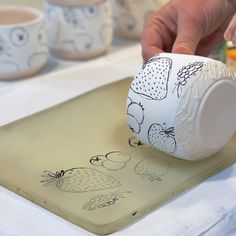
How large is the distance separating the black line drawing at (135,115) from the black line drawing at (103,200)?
2.7 inches

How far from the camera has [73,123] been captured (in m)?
0.65

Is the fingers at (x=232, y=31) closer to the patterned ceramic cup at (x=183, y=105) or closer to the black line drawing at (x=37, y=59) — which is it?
the patterned ceramic cup at (x=183, y=105)

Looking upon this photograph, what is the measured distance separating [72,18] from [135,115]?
296 mm

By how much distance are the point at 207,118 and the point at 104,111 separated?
0.55 feet

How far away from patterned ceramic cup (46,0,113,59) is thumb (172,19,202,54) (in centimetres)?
20

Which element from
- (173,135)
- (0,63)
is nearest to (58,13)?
(0,63)

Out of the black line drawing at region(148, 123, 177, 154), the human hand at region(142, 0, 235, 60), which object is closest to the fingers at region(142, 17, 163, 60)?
the human hand at region(142, 0, 235, 60)

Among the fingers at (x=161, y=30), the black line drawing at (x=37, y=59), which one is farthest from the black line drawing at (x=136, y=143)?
the black line drawing at (x=37, y=59)

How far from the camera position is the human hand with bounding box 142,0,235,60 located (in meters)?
0.64

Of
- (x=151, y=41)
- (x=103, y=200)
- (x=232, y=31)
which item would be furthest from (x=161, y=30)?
(x=103, y=200)

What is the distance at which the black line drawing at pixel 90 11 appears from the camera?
2.67 ft

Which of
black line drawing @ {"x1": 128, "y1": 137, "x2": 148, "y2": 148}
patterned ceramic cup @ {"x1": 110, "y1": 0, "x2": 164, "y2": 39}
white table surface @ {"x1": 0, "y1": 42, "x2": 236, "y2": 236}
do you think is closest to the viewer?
white table surface @ {"x1": 0, "y1": 42, "x2": 236, "y2": 236}

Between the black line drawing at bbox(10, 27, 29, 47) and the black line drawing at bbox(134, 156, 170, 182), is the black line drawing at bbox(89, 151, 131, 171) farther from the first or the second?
the black line drawing at bbox(10, 27, 29, 47)

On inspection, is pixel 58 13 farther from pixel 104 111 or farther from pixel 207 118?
pixel 207 118
